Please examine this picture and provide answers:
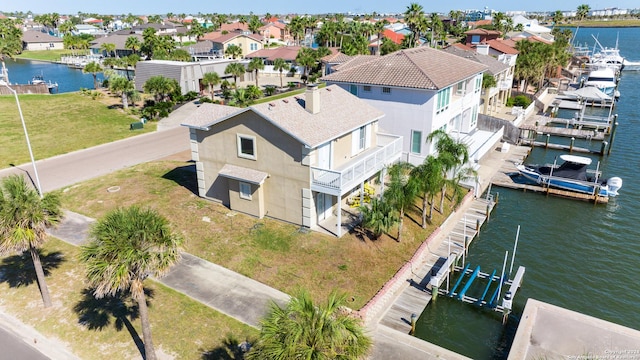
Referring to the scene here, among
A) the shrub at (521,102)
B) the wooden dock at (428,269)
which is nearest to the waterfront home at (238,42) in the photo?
the shrub at (521,102)

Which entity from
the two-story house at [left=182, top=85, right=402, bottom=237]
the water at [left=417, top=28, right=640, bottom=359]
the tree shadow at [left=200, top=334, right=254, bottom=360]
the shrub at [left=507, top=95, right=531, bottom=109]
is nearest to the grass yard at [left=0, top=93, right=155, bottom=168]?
the two-story house at [left=182, top=85, right=402, bottom=237]

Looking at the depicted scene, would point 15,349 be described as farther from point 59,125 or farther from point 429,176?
point 59,125

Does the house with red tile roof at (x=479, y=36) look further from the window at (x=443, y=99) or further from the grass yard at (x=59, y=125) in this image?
the grass yard at (x=59, y=125)

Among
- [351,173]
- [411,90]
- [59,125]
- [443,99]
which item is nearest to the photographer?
[351,173]

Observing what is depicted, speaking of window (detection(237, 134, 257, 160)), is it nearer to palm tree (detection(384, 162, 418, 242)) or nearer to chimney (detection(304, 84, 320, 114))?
chimney (detection(304, 84, 320, 114))

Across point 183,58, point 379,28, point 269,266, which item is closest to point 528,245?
point 269,266

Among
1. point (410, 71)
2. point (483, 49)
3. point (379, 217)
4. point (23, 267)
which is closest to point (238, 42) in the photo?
point (483, 49)

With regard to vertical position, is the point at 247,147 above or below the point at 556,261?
above
